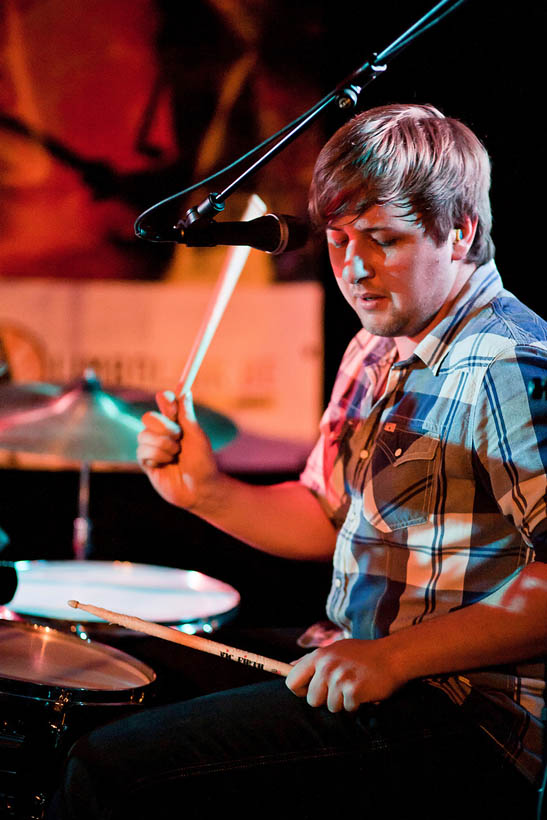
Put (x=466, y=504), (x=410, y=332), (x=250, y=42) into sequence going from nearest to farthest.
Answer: (x=466, y=504) → (x=410, y=332) → (x=250, y=42)

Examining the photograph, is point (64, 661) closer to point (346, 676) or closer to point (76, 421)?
point (346, 676)

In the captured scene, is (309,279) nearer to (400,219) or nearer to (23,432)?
(23,432)

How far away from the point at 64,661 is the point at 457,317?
2.58 ft

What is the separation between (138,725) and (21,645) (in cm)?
35

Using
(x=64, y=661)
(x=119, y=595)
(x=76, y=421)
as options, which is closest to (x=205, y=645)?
(x=64, y=661)

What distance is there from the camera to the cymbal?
215cm

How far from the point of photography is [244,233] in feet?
4.22

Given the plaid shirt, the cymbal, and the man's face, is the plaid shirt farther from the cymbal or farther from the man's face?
the cymbal

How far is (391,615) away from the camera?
Answer: 4.36 ft

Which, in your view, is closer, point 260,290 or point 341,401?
point 341,401

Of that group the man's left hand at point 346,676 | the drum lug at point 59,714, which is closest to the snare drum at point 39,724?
the drum lug at point 59,714

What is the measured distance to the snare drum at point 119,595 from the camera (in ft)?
5.67

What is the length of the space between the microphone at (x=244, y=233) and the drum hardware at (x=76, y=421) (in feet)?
3.07

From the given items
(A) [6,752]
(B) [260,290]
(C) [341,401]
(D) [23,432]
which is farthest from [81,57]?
(A) [6,752]
